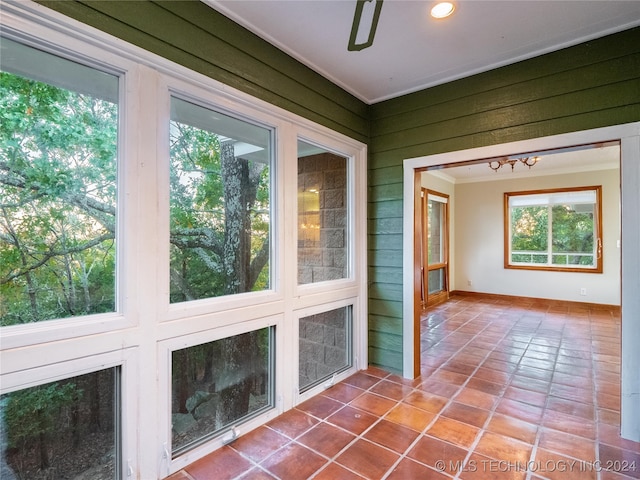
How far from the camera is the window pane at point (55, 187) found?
1236 mm

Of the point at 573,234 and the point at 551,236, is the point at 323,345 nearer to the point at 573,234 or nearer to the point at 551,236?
the point at 551,236

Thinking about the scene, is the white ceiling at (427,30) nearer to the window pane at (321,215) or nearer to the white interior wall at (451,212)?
the window pane at (321,215)

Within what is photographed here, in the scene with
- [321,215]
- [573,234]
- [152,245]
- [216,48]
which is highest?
[216,48]

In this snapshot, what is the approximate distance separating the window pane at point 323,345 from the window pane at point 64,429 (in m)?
1.27

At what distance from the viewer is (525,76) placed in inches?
90.0

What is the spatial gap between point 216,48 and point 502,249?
6.54 metres

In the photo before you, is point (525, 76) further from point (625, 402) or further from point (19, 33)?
point (19, 33)

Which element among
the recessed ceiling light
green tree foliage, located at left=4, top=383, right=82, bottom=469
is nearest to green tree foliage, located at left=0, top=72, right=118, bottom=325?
green tree foliage, located at left=4, top=383, right=82, bottom=469

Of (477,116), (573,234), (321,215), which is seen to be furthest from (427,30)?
(573,234)

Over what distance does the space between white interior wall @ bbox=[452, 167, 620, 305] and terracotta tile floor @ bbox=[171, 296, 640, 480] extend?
111 inches

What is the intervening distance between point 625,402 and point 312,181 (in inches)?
101

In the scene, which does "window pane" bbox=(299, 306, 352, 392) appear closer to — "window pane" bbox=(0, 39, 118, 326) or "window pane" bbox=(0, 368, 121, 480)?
"window pane" bbox=(0, 368, 121, 480)

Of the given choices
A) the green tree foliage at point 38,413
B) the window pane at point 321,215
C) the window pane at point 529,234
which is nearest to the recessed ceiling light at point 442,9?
the window pane at point 321,215

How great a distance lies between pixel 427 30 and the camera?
199cm
